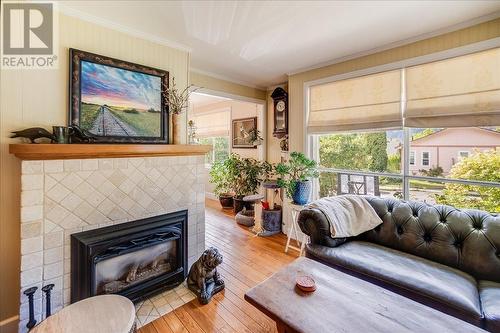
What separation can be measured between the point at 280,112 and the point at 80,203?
2.94 metres

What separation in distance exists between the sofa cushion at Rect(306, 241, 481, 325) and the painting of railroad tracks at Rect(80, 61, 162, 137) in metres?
1.98

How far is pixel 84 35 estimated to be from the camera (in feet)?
6.39

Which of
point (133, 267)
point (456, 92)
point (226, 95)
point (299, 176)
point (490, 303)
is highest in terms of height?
point (226, 95)

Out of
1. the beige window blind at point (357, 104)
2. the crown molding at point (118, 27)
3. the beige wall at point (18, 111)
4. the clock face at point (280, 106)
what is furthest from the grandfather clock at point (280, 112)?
the beige wall at point (18, 111)

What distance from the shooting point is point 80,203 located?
1.81 m

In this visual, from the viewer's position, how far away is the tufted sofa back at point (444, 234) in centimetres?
171

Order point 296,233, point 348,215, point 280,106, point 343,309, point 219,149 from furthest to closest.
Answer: point 219,149
point 280,106
point 296,233
point 348,215
point 343,309

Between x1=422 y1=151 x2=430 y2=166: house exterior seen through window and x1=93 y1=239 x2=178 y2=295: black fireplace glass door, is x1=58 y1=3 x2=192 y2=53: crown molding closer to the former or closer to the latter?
x1=93 y1=239 x2=178 y2=295: black fireplace glass door

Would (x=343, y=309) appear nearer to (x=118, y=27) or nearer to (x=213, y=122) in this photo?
(x=118, y=27)

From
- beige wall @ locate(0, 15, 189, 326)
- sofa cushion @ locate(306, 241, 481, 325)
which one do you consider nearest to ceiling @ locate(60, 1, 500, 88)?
beige wall @ locate(0, 15, 189, 326)

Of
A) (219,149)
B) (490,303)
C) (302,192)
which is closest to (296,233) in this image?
(302,192)

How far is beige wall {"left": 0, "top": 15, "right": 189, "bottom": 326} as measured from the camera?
5.39ft

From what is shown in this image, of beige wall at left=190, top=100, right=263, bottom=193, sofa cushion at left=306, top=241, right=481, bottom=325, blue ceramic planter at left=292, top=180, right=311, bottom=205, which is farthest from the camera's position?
beige wall at left=190, top=100, right=263, bottom=193

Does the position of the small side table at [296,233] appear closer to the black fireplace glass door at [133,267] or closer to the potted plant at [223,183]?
the black fireplace glass door at [133,267]
